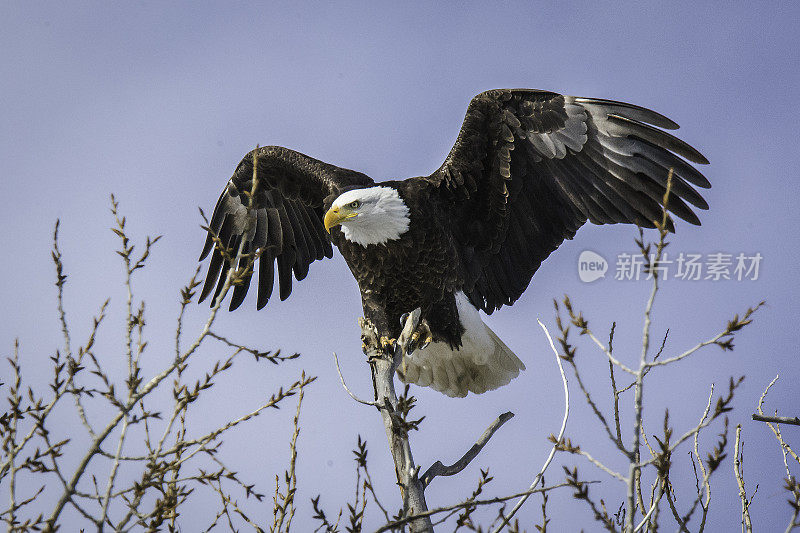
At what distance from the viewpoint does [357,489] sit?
2592 mm

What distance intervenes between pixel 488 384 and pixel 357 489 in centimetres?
264

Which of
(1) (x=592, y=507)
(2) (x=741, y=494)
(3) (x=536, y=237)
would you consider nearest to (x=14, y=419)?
(1) (x=592, y=507)

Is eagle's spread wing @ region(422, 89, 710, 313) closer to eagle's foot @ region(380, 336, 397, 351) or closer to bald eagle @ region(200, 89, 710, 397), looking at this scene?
bald eagle @ region(200, 89, 710, 397)

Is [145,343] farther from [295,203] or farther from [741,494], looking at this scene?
[295,203]

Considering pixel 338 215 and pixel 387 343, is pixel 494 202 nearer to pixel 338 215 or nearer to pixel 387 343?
pixel 338 215

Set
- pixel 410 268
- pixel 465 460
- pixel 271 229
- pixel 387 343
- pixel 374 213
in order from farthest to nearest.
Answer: pixel 271 229 → pixel 410 268 → pixel 374 213 → pixel 387 343 → pixel 465 460

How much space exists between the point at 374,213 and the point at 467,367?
138 centimetres

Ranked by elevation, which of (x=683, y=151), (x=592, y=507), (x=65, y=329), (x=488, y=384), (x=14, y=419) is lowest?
(x=592, y=507)

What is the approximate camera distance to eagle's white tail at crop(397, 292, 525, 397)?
5027 mm

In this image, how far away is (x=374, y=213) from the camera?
4324 mm

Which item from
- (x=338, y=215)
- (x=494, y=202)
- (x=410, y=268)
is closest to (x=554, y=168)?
(x=494, y=202)

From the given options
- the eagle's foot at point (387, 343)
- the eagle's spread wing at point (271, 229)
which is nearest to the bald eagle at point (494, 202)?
the eagle's foot at point (387, 343)

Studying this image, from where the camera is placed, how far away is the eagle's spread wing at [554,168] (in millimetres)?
4234

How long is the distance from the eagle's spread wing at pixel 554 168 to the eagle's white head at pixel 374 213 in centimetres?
30
